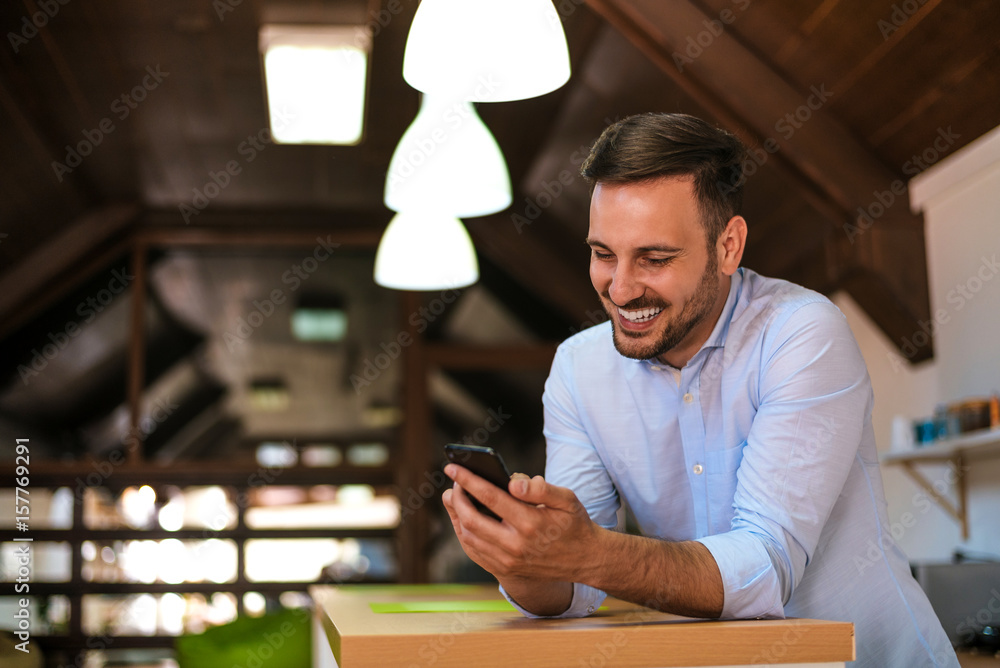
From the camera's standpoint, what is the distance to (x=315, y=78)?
3531 mm

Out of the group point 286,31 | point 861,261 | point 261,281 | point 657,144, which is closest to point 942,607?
point 861,261

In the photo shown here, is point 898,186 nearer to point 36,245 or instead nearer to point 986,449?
point 986,449

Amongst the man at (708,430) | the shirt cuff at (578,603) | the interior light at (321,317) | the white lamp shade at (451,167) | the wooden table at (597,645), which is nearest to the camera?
the wooden table at (597,645)

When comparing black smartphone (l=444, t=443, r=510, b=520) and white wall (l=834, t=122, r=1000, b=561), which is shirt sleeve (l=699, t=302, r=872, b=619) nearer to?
black smartphone (l=444, t=443, r=510, b=520)

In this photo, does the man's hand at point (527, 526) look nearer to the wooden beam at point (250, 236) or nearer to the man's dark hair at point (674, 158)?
the man's dark hair at point (674, 158)

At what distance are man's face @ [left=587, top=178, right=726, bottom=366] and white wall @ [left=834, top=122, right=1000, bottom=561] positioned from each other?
1.62 metres

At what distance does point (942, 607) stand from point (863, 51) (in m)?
1.55

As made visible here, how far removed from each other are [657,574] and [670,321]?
0.43 meters

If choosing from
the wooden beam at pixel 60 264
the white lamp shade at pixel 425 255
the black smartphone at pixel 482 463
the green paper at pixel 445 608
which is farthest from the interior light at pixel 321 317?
the black smartphone at pixel 482 463

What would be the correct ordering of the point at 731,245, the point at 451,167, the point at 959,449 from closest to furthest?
the point at 731,245, the point at 451,167, the point at 959,449

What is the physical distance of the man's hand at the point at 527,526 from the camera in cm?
110

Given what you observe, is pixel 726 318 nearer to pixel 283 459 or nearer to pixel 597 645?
pixel 597 645

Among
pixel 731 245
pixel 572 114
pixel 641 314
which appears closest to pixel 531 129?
pixel 572 114

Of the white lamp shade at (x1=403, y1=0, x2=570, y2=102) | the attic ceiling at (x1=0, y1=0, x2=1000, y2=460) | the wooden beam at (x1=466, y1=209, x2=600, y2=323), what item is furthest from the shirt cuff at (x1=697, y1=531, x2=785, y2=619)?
the wooden beam at (x1=466, y1=209, x2=600, y2=323)
